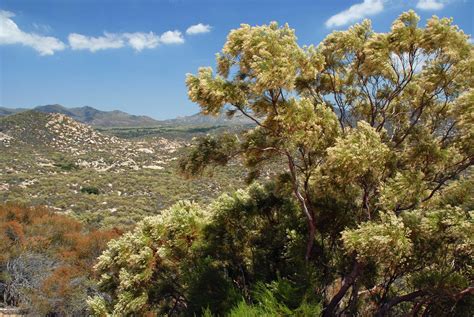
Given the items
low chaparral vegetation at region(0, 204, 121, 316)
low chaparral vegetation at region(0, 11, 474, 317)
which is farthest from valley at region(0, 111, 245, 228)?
low chaparral vegetation at region(0, 11, 474, 317)

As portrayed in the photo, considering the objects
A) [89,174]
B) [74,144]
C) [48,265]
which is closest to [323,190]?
[48,265]

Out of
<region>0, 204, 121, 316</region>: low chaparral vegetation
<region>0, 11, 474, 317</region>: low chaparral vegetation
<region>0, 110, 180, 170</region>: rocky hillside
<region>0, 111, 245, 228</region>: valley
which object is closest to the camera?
<region>0, 11, 474, 317</region>: low chaparral vegetation

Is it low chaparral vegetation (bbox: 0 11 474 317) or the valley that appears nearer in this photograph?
low chaparral vegetation (bbox: 0 11 474 317)

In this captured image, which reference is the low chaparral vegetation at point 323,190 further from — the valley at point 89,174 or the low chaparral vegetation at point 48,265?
the valley at point 89,174

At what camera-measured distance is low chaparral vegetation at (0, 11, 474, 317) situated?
293 inches

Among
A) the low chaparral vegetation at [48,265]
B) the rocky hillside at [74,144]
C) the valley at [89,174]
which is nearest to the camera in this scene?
the low chaparral vegetation at [48,265]

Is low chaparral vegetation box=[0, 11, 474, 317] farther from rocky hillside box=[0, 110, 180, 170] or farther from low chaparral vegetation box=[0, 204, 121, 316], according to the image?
rocky hillside box=[0, 110, 180, 170]

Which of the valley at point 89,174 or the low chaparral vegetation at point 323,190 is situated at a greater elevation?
the low chaparral vegetation at point 323,190

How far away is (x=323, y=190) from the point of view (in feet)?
29.5

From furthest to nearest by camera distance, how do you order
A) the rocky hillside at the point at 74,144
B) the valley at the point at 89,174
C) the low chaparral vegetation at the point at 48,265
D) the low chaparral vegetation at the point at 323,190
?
the rocky hillside at the point at 74,144 → the valley at the point at 89,174 → the low chaparral vegetation at the point at 48,265 → the low chaparral vegetation at the point at 323,190

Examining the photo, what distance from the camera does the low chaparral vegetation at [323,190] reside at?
7445 mm

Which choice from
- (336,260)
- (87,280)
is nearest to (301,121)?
(336,260)

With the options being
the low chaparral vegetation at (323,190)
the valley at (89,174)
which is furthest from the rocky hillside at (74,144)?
the low chaparral vegetation at (323,190)

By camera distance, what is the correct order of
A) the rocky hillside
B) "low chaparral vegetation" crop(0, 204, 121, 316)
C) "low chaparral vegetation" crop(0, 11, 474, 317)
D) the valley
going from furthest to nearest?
1. the rocky hillside
2. the valley
3. "low chaparral vegetation" crop(0, 204, 121, 316)
4. "low chaparral vegetation" crop(0, 11, 474, 317)
